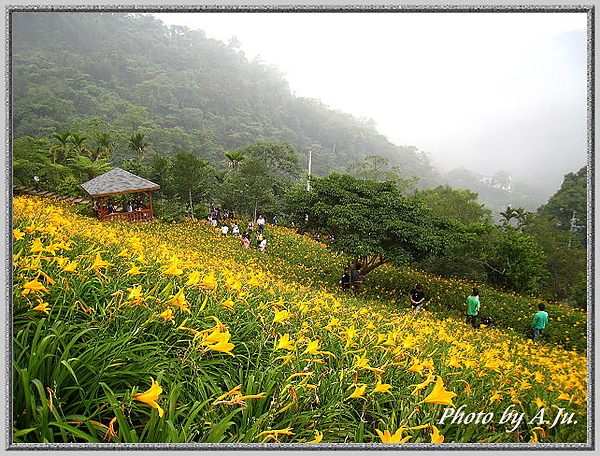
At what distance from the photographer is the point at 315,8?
1724mm

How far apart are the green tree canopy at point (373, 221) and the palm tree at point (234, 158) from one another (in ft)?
5.66

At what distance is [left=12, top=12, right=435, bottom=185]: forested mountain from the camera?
185cm

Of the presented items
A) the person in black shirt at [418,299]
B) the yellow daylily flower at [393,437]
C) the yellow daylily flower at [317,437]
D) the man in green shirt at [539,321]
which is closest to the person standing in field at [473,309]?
the person in black shirt at [418,299]

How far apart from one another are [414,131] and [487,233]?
9.25 ft

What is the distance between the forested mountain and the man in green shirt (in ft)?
8.19

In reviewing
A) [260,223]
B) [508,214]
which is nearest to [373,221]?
[508,214]

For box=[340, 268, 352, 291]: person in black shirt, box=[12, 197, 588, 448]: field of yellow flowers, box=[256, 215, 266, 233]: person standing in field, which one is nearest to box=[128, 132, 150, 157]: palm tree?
box=[12, 197, 588, 448]: field of yellow flowers

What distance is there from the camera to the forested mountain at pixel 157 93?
185 centimetres

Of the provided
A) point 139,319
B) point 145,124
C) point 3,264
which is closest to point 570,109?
point 139,319

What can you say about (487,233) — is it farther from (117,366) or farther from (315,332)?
(117,366)

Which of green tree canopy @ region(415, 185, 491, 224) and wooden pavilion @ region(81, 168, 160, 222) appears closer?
wooden pavilion @ region(81, 168, 160, 222)

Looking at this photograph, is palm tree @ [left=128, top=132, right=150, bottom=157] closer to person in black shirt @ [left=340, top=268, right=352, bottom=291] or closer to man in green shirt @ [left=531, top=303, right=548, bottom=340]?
person in black shirt @ [left=340, top=268, right=352, bottom=291]

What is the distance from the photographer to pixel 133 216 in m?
6.66

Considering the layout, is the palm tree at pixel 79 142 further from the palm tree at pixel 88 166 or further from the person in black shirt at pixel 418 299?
the person in black shirt at pixel 418 299
